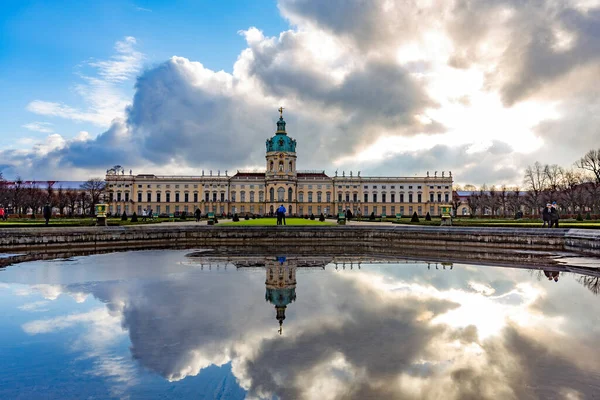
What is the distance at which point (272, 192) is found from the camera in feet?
306

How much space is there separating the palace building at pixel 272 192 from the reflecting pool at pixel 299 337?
272 feet

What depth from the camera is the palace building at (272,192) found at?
94.3 metres

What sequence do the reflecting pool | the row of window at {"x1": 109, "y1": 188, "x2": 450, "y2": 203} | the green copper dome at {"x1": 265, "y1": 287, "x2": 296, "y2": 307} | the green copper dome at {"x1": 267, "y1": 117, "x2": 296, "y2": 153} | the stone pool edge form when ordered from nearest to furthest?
the reflecting pool
the green copper dome at {"x1": 265, "y1": 287, "x2": 296, "y2": 307}
the stone pool edge
the green copper dome at {"x1": 267, "y1": 117, "x2": 296, "y2": 153}
the row of window at {"x1": 109, "y1": 188, "x2": 450, "y2": 203}

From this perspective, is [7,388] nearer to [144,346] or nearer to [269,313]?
[144,346]

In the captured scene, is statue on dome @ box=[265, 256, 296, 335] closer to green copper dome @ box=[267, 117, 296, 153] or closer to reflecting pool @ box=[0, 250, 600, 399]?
reflecting pool @ box=[0, 250, 600, 399]

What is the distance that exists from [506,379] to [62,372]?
493cm

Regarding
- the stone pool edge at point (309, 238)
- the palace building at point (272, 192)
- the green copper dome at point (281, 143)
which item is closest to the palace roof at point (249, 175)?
the palace building at point (272, 192)

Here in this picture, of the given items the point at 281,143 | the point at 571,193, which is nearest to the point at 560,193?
the point at 571,193

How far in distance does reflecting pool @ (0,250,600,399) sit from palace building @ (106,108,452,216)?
272 ft

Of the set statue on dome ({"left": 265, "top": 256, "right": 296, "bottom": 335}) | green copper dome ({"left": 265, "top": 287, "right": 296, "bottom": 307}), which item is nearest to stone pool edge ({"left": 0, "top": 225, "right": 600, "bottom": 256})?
statue on dome ({"left": 265, "top": 256, "right": 296, "bottom": 335})

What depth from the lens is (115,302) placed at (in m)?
8.83

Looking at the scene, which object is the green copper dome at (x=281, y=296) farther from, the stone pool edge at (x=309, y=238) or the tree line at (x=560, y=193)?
the tree line at (x=560, y=193)

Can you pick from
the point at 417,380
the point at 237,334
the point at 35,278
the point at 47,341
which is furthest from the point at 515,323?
the point at 35,278

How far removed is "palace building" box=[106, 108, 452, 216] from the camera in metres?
94.3
